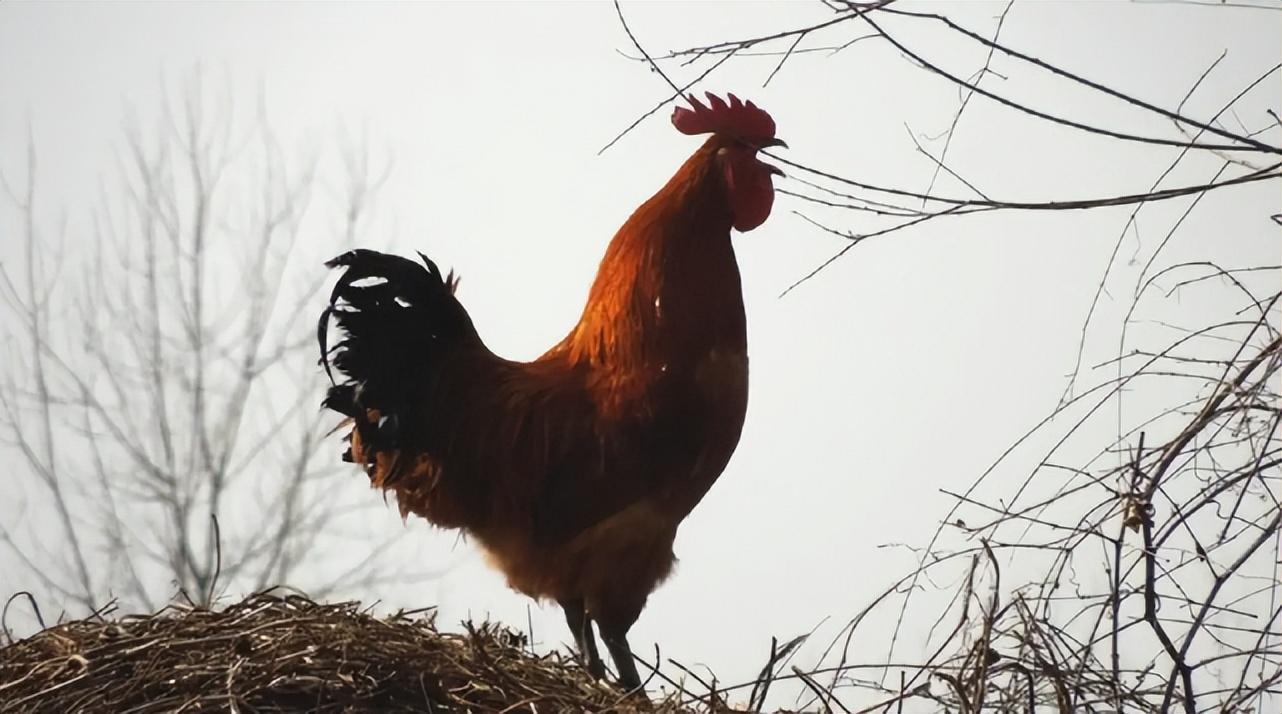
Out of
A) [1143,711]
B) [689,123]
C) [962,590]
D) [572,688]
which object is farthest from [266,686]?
[689,123]

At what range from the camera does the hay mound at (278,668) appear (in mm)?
1153

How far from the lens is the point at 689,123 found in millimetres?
1901

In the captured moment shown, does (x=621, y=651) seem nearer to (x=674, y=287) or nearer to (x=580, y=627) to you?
(x=580, y=627)

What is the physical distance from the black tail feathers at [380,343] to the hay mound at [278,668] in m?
0.55

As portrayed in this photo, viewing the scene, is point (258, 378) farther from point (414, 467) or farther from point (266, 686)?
point (266, 686)

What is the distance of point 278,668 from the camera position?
1164 mm

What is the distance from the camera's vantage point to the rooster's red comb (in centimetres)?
188

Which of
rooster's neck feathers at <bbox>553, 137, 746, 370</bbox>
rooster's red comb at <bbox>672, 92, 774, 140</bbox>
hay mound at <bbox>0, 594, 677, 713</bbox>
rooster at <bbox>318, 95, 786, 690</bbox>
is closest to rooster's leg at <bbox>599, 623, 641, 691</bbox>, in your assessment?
rooster at <bbox>318, 95, 786, 690</bbox>

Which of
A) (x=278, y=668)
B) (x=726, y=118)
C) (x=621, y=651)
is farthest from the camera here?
(x=726, y=118)

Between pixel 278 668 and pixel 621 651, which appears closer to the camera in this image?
pixel 278 668

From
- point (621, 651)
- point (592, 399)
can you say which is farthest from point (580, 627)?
point (592, 399)

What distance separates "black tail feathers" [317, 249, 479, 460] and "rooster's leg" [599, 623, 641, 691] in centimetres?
41

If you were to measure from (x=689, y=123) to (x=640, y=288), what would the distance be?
25 centimetres

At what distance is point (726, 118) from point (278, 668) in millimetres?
1053
